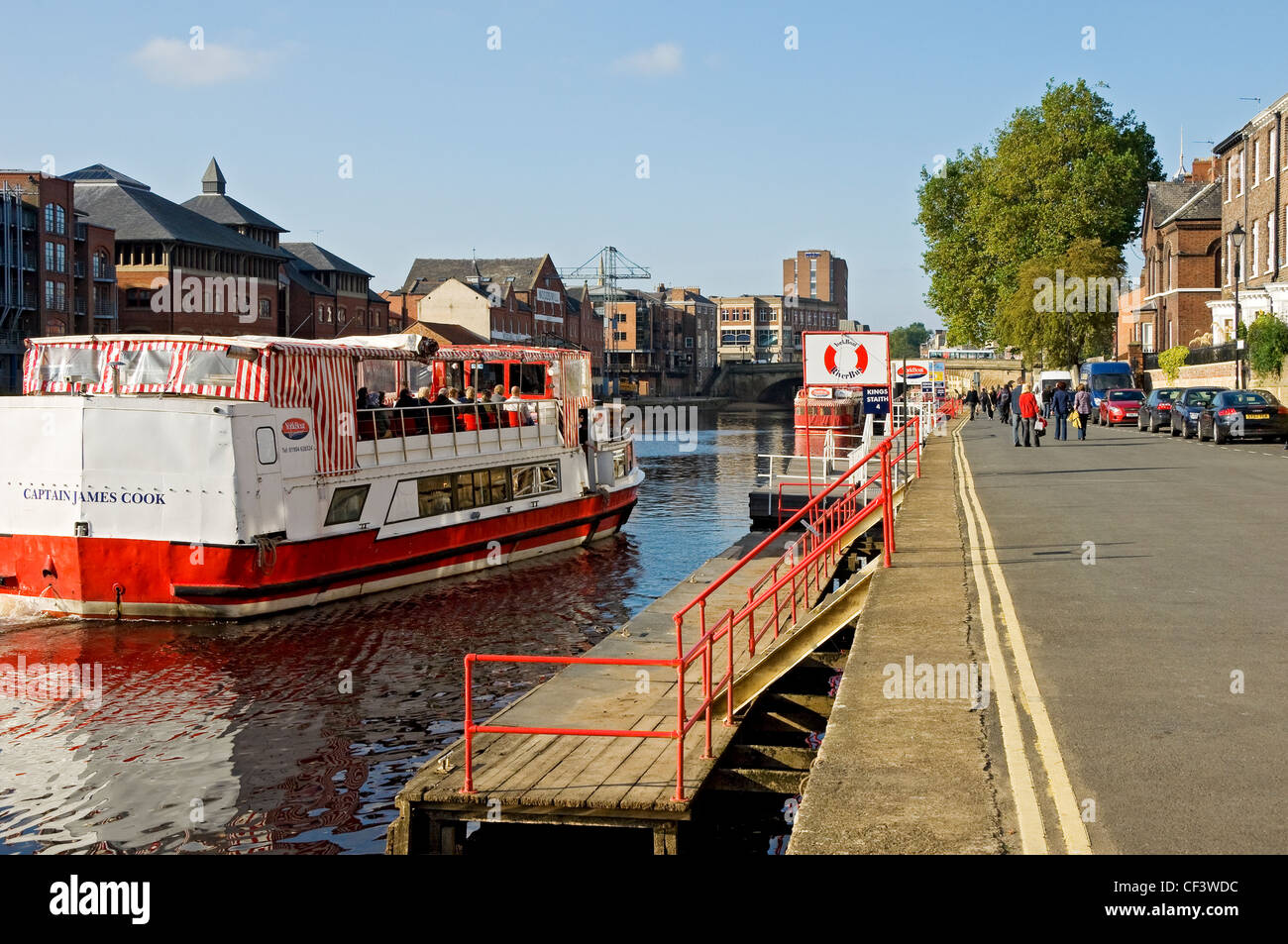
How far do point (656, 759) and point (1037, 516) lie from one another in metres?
11.7

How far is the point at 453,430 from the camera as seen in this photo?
1045 inches

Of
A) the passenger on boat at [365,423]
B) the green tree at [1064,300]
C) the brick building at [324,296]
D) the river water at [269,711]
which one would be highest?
the brick building at [324,296]

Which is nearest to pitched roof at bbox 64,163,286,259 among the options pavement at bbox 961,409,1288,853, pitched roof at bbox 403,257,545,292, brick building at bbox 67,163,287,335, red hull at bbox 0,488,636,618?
brick building at bbox 67,163,287,335

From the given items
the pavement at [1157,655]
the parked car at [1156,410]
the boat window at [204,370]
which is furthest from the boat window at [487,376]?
the parked car at [1156,410]

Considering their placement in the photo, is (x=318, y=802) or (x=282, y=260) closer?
(x=318, y=802)

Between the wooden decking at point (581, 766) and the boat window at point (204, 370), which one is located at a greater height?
the boat window at point (204, 370)

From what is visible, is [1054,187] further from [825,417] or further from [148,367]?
[148,367]

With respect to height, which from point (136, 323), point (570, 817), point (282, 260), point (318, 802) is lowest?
point (318, 802)

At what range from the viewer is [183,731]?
14727mm

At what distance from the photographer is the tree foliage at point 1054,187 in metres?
74.8

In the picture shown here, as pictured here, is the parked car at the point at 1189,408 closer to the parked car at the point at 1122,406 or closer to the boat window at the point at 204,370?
the parked car at the point at 1122,406

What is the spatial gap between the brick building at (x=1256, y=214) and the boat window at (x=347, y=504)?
130 feet
